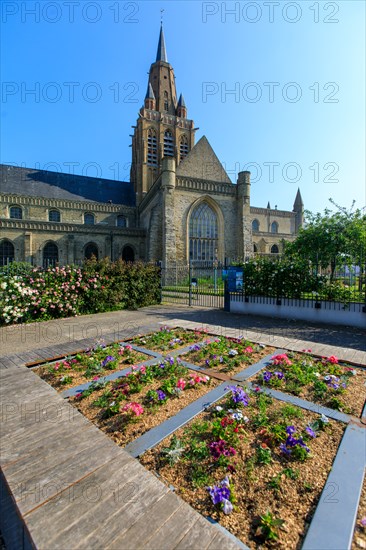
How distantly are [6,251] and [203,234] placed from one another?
2015 centimetres

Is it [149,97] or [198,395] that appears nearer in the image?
[198,395]

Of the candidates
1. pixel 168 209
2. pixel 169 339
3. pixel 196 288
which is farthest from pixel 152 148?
pixel 169 339

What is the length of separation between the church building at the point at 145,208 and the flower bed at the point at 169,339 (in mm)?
18900

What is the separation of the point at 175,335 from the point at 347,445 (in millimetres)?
3684

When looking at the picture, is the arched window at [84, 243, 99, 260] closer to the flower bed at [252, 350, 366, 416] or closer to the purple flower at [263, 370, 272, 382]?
the flower bed at [252, 350, 366, 416]

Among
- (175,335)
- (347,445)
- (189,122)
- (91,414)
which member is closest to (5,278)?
(175,335)

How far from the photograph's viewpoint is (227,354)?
4.16 meters

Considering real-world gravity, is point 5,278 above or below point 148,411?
above

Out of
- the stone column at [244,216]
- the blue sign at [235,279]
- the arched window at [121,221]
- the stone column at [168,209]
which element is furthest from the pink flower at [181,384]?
the arched window at [121,221]

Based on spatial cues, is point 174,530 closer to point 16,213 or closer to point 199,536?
point 199,536

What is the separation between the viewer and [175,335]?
5.44m

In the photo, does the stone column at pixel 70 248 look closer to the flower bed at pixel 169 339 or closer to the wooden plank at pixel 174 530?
the flower bed at pixel 169 339

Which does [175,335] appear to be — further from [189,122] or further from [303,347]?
[189,122]

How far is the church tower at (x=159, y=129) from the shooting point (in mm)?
36750
